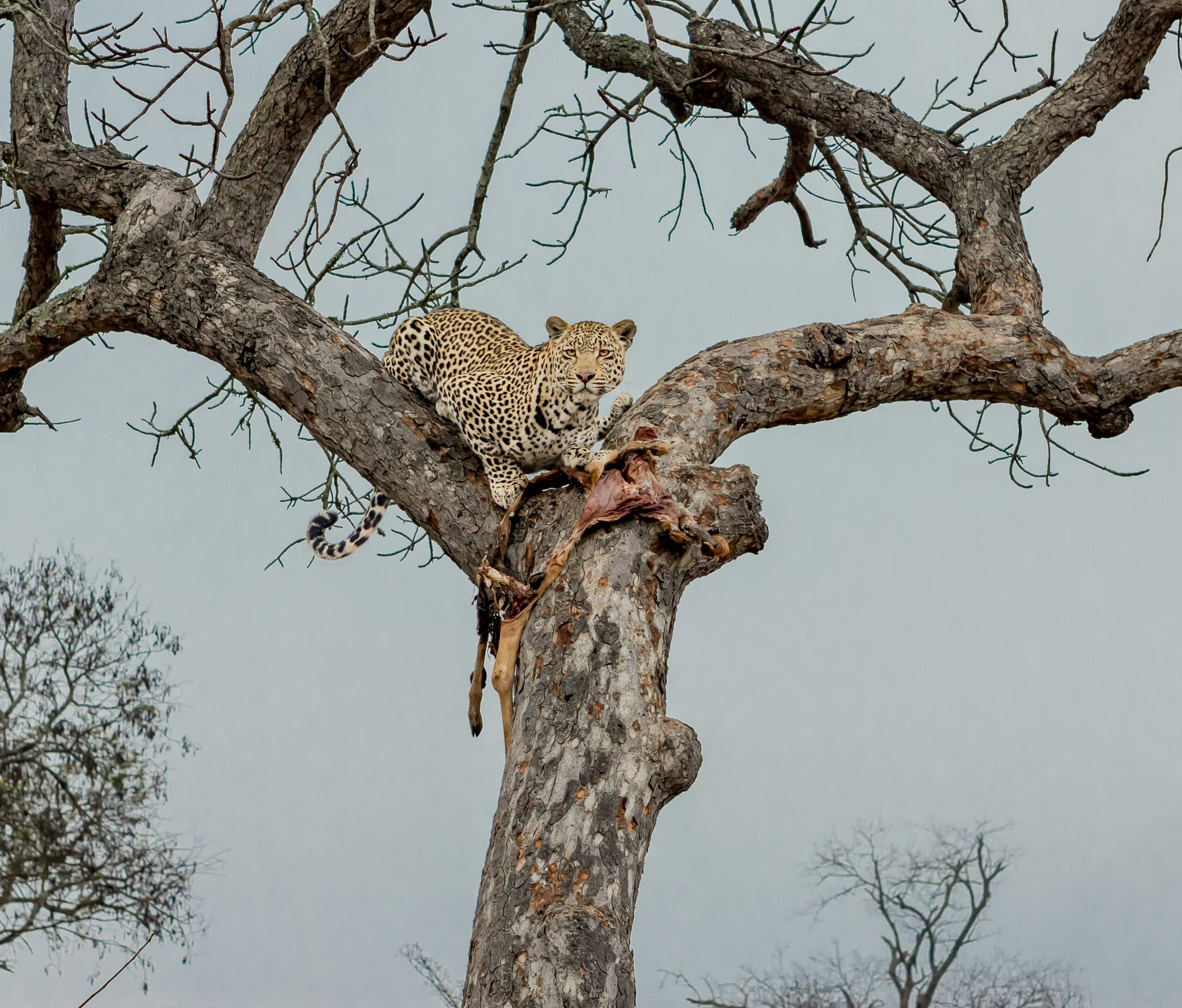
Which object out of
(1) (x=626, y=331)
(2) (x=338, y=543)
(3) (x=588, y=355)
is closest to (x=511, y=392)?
(3) (x=588, y=355)

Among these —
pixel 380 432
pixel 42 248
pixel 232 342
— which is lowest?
pixel 380 432

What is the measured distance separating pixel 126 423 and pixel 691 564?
3.28m

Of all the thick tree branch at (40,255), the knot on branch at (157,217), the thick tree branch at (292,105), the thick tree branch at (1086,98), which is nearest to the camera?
the knot on branch at (157,217)

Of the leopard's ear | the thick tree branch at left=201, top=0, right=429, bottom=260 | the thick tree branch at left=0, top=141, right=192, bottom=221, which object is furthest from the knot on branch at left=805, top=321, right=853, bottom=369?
the thick tree branch at left=0, top=141, right=192, bottom=221

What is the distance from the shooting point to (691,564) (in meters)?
3.04

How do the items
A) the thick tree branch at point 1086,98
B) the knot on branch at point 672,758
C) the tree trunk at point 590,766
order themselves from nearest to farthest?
the tree trunk at point 590,766
the knot on branch at point 672,758
the thick tree branch at point 1086,98

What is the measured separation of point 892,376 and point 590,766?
1893mm

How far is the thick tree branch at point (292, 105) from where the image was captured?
425 cm

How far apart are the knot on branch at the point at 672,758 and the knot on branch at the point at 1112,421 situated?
2273mm

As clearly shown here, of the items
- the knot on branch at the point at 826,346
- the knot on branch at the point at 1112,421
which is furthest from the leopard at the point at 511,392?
the knot on branch at the point at 1112,421

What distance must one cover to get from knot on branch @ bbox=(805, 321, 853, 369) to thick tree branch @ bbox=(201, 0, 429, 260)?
1816mm

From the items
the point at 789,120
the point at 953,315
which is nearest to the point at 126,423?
the point at 789,120

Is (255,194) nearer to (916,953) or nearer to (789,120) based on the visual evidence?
(789,120)

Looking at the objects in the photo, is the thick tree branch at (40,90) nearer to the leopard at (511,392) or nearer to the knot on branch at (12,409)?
the knot on branch at (12,409)
